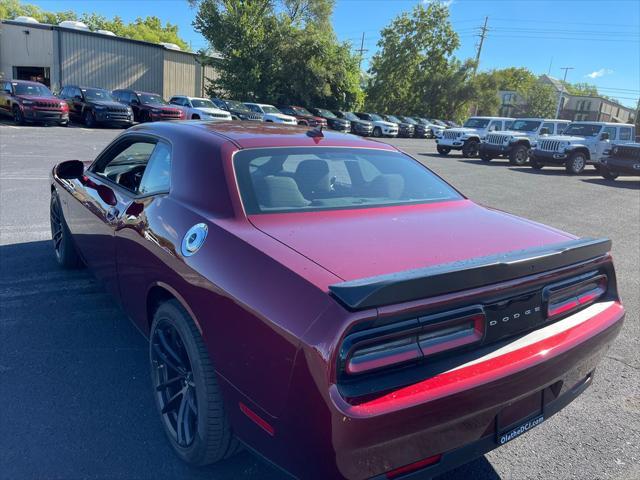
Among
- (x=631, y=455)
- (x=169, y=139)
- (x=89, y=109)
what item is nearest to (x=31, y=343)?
(x=169, y=139)

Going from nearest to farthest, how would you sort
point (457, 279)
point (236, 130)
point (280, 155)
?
point (457, 279), point (280, 155), point (236, 130)

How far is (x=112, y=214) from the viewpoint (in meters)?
3.25

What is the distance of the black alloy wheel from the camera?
2.37 meters

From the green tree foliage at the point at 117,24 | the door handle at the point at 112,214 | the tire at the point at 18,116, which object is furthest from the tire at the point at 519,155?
the green tree foliage at the point at 117,24

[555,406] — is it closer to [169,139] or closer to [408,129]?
[169,139]

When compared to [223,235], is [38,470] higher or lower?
lower

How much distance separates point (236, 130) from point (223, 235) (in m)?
1.18

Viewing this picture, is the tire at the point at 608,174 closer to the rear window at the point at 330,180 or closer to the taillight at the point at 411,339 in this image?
the rear window at the point at 330,180

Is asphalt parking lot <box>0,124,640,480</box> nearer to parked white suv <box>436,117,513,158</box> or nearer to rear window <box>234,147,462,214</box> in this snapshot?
rear window <box>234,147,462,214</box>

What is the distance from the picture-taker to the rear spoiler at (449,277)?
165 centimetres

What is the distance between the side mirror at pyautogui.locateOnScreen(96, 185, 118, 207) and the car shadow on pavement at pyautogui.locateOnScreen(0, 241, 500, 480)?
0.99m

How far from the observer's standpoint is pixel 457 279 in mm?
1805

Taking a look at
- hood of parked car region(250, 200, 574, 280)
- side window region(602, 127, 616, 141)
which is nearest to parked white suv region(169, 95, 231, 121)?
side window region(602, 127, 616, 141)

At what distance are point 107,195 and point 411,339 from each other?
250cm
